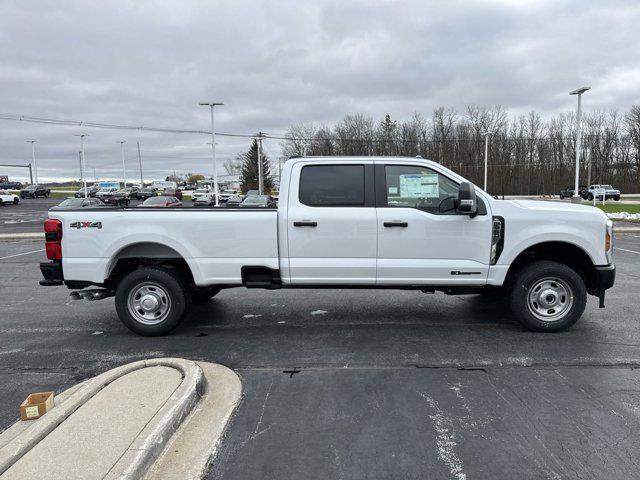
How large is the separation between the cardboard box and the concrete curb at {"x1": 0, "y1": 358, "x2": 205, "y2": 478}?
84mm

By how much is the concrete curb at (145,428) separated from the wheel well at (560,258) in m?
3.93

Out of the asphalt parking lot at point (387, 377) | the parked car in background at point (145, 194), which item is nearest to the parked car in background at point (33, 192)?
the parked car in background at point (145, 194)

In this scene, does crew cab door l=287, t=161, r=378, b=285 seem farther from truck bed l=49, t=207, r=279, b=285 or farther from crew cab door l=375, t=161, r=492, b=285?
truck bed l=49, t=207, r=279, b=285

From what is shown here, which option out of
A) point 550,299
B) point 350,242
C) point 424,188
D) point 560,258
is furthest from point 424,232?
point 560,258

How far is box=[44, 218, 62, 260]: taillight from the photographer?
5621mm

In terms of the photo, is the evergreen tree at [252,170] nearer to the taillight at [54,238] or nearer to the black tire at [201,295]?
the black tire at [201,295]

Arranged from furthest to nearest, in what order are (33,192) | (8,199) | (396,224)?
(33,192) → (8,199) → (396,224)

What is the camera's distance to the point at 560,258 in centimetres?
595

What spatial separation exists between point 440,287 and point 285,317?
2198mm

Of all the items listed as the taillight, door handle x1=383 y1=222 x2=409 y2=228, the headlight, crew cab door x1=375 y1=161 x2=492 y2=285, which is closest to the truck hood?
the headlight

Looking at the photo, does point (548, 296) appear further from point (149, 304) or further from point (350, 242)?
point (149, 304)

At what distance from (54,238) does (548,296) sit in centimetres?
592

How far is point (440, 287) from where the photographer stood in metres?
5.75

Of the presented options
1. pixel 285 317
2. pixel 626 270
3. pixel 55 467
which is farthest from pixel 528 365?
pixel 626 270
